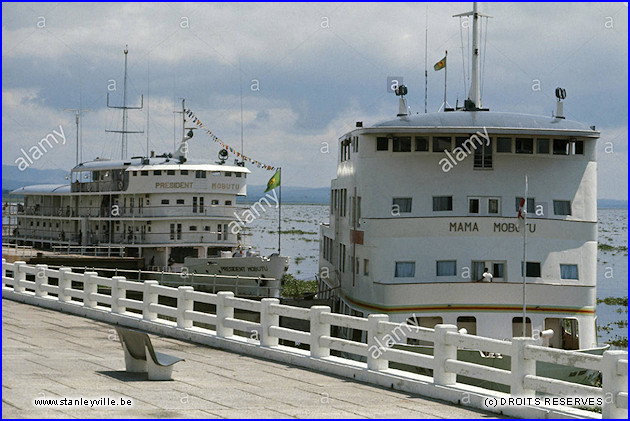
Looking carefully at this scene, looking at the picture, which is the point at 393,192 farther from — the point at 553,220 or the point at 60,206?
the point at 60,206

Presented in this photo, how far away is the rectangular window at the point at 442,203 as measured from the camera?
81.6ft

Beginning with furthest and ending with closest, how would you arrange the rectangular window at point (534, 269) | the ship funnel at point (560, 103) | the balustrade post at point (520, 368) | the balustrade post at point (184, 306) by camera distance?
1. the ship funnel at point (560, 103)
2. the rectangular window at point (534, 269)
3. the balustrade post at point (184, 306)
4. the balustrade post at point (520, 368)

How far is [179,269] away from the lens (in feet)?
135

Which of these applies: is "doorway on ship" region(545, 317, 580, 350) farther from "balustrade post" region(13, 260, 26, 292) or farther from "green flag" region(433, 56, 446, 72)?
"balustrade post" region(13, 260, 26, 292)

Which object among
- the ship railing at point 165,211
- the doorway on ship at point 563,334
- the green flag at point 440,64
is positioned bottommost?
the doorway on ship at point 563,334

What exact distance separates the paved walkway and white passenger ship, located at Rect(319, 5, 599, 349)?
316 inches

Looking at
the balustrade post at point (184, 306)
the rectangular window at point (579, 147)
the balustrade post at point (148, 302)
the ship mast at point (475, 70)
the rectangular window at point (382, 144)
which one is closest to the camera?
the balustrade post at point (184, 306)

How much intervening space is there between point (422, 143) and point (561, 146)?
147 inches

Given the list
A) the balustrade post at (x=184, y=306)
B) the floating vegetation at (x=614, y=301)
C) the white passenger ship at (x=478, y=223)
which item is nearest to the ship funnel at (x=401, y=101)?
the white passenger ship at (x=478, y=223)

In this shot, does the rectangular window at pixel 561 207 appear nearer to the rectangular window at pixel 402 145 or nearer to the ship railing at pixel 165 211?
the rectangular window at pixel 402 145

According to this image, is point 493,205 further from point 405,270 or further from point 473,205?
point 405,270

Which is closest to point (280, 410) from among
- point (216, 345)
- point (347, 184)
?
point (216, 345)

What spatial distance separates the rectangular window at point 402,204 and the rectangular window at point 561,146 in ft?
13.6

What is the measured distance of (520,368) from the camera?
39.2 ft
